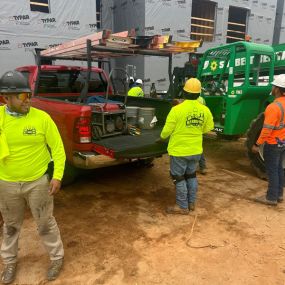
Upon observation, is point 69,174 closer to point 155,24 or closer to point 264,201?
point 264,201

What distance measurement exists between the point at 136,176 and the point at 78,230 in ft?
6.49

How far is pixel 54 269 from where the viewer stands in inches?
107

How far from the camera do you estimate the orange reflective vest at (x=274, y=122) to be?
394 centimetres

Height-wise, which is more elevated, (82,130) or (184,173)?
(82,130)

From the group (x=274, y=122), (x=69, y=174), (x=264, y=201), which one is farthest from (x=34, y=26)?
(x=264, y=201)

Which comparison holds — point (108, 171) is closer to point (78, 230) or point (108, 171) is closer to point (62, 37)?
point (78, 230)

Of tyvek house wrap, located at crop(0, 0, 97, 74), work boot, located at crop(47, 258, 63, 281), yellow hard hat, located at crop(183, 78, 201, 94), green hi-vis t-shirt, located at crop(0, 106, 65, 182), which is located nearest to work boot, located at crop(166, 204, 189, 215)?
yellow hard hat, located at crop(183, 78, 201, 94)

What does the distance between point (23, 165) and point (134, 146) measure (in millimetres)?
1838

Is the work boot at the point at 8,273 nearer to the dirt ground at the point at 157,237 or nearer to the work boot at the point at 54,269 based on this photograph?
the dirt ground at the point at 157,237

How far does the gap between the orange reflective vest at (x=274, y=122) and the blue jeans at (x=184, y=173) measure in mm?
975

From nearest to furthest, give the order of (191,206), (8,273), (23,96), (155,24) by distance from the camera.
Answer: (23,96) → (8,273) → (191,206) → (155,24)

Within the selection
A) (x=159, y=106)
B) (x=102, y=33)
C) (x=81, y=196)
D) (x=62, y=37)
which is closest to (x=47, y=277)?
(x=81, y=196)

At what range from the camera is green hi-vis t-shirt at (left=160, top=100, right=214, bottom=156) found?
373 cm

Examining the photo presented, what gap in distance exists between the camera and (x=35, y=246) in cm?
319
